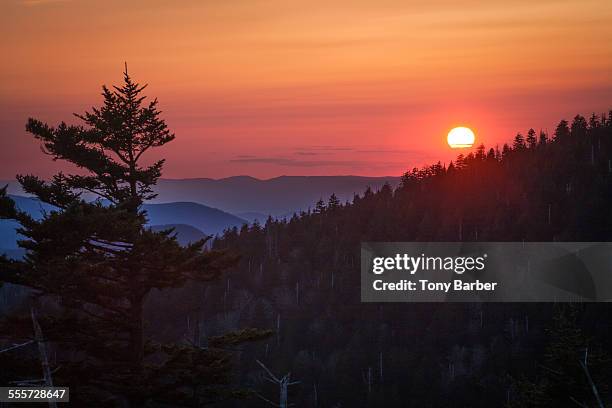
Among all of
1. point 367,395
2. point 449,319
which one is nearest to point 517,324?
point 449,319

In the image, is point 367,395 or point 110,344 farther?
point 367,395

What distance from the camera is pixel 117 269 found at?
98.5 feet

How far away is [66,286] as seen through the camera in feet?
92.6

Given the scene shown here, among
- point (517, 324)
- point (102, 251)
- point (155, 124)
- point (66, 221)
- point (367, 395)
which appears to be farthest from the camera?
point (517, 324)

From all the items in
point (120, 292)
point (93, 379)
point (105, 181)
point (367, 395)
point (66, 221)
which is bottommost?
point (367, 395)

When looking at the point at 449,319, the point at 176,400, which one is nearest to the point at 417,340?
the point at 449,319

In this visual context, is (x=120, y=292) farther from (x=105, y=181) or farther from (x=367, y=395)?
(x=367, y=395)

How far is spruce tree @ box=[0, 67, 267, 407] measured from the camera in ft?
93.7

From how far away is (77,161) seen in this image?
3125 centimetres

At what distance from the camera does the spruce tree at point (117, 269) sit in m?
28.6

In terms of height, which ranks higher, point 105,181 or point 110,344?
point 105,181

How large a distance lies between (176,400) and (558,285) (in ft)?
572

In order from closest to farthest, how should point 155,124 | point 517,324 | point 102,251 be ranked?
point 102,251 < point 155,124 < point 517,324

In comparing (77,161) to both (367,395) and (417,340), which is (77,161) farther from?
(417,340)
